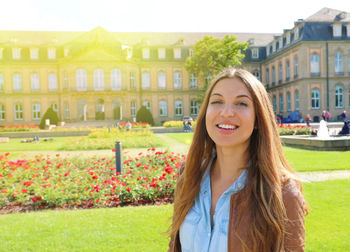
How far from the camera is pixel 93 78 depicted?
40375mm

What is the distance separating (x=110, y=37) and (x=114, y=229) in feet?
139

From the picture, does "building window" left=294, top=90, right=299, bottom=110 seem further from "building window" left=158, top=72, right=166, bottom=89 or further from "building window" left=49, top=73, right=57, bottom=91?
"building window" left=49, top=73, right=57, bottom=91

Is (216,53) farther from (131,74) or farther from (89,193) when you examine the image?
(89,193)

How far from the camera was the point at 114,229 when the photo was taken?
14.1 ft

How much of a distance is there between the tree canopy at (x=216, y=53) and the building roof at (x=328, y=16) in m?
8.36

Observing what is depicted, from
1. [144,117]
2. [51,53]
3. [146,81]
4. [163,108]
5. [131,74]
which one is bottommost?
[144,117]

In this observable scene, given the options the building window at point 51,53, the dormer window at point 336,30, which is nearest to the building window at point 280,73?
the dormer window at point 336,30

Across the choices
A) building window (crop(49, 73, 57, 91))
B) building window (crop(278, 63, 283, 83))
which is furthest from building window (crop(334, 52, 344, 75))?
building window (crop(49, 73, 57, 91))

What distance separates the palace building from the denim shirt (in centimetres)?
3640

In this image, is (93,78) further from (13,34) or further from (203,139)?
(203,139)

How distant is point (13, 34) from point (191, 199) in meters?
51.3

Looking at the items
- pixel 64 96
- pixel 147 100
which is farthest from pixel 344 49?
pixel 64 96

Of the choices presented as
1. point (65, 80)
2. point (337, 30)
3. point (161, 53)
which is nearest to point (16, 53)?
point (65, 80)

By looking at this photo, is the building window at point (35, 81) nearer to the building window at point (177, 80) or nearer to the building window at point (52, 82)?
the building window at point (52, 82)
